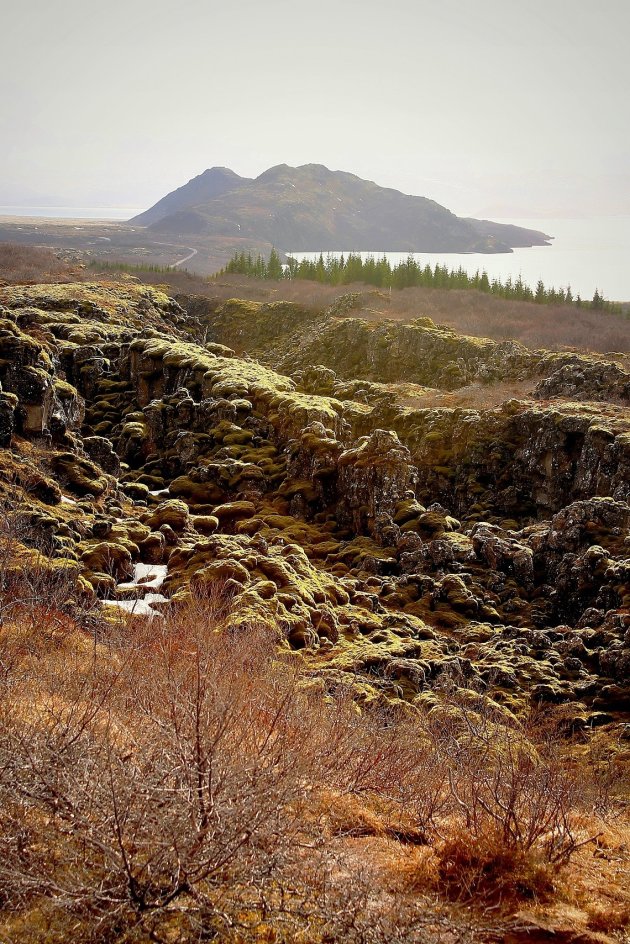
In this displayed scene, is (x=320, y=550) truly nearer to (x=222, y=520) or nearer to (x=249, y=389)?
(x=222, y=520)

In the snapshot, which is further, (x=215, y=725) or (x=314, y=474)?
(x=314, y=474)

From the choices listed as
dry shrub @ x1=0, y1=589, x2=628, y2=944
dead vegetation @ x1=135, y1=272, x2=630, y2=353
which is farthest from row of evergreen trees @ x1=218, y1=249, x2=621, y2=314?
dry shrub @ x1=0, y1=589, x2=628, y2=944

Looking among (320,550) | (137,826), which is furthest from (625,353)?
(137,826)

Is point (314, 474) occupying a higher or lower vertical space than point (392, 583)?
higher

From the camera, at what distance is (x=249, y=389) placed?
129 feet

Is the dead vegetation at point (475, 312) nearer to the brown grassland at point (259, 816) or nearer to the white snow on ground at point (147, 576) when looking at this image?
the white snow on ground at point (147, 576)

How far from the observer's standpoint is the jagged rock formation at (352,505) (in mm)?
19781

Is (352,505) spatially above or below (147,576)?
above

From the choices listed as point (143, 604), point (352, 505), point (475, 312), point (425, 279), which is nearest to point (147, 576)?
point (143, 604)

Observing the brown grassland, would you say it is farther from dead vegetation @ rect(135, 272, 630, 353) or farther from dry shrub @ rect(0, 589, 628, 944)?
dead vegetation @ rect(135, 272, 630, 353)

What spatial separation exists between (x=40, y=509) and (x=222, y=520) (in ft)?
28.2

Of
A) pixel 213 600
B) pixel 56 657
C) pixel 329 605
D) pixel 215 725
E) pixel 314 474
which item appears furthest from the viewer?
pixel 314 474

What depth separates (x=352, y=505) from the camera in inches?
1202

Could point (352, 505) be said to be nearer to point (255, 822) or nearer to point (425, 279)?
point (255, 822)
